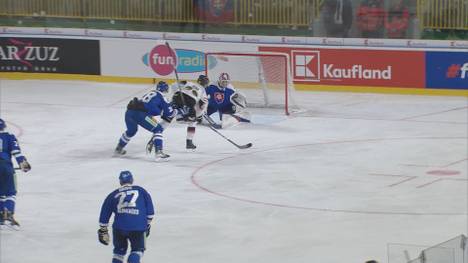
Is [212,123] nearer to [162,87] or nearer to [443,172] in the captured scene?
[162,87]

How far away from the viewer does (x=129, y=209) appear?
33.7ft

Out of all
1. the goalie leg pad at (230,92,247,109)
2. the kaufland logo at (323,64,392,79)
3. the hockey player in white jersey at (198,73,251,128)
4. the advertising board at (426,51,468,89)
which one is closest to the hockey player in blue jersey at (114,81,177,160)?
the hockey player in white jersey at (198,73,251,128)

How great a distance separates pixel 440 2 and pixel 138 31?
6043 mm

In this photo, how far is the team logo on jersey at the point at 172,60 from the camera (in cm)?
2249

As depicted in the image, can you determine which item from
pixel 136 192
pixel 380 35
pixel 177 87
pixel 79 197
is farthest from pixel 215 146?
pixel 136 192

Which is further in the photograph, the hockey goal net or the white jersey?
the hockey goal net

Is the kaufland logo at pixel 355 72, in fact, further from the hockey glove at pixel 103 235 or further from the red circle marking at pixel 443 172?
the hockey glove at pixel 103 235

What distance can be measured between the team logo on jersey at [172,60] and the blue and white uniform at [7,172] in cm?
995

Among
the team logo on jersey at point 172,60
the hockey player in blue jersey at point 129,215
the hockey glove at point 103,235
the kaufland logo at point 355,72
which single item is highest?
the team logo on jersey at point 172,60

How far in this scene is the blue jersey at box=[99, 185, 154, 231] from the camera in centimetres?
1028

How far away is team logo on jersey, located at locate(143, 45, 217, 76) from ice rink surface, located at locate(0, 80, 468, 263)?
1.13 meters

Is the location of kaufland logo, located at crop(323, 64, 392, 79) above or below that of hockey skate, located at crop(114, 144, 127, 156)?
above

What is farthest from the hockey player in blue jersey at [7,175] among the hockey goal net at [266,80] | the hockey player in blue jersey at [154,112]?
the hockey goal net at [266,80]

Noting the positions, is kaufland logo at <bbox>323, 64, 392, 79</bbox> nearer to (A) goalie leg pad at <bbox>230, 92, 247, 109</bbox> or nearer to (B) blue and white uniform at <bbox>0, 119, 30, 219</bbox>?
(A) goalie leg pad at <bbox>230, 92, 247, 109</bbox>
